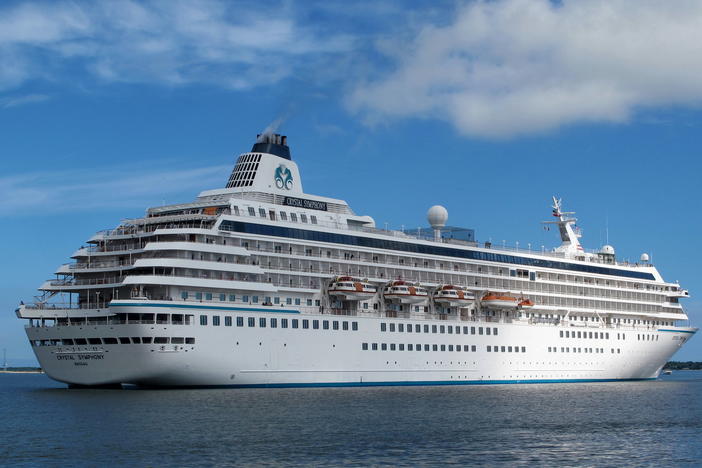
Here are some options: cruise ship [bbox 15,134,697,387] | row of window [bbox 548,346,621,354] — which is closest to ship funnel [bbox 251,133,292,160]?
cruise ship [bbox 15,134,697,387]

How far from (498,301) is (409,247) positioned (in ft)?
34.0

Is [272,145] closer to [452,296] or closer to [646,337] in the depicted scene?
[452,296]

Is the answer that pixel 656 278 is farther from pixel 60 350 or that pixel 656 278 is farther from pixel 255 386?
pixel 60 350

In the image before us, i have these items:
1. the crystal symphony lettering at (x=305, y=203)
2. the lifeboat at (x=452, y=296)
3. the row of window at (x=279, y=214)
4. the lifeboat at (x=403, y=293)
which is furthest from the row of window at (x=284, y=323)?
the lifeboat at (x=452, y=296)

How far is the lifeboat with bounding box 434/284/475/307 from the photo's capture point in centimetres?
7662

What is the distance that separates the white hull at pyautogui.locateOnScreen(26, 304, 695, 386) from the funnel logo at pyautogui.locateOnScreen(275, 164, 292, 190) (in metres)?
11.6

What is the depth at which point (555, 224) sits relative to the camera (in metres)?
95.9

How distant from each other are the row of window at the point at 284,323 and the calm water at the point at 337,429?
15.3ft

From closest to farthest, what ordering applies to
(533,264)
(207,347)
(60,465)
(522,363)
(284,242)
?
1. (60,465)
2. (207,347)
3. (284,242)
4. (522,363)
5. (533,264)

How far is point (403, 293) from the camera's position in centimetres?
7262

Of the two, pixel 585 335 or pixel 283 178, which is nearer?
pixel 283 178

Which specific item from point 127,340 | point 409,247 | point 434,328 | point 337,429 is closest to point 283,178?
point 409,247

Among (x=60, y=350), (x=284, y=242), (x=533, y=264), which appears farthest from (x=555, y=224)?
(x=60, y=350)

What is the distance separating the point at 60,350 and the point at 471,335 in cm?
3473
